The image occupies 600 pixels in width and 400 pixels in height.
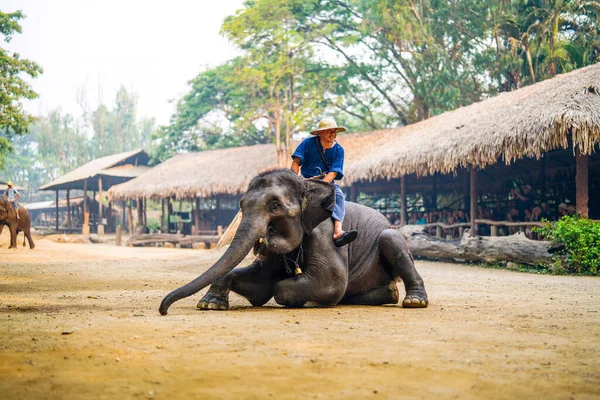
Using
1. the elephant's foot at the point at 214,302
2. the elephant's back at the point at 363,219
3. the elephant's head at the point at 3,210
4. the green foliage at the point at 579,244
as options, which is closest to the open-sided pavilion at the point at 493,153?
the green foliage at the point at 579,244

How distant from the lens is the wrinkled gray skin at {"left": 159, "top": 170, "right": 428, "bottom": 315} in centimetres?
562

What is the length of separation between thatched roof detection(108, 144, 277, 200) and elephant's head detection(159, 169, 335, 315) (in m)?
19.1

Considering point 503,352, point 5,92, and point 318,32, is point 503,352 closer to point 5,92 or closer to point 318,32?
point 5,92

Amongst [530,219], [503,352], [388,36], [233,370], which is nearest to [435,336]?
[503,352]

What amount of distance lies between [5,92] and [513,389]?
22.6m

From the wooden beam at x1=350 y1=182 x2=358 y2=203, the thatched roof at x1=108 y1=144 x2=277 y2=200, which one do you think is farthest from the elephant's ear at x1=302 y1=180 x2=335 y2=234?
the thatched roof at x1=108 y1=144 x2=277 y2=200

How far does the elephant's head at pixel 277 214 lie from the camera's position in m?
5.35

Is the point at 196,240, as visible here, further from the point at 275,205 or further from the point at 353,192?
the point at 275,205

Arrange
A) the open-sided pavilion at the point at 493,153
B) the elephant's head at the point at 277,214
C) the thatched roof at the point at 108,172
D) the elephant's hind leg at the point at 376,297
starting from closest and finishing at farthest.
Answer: the elephant's head at the point at 277,214 → the elephant's hind leg at the point at 376,297 → the open-sided pavilion at the point at 493,153 → the thatched roof at the point at 108,172

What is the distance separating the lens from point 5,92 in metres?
21.9

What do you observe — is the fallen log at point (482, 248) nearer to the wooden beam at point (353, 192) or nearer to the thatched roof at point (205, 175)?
the wooden beam at point (353, 192)

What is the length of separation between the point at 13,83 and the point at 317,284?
2019 cm

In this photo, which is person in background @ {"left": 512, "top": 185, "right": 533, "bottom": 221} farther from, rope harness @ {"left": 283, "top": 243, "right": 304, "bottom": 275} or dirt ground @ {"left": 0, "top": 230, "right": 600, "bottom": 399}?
rope harness @ {"left": 283, "top": 243, "right": 304, "bottom": 275}

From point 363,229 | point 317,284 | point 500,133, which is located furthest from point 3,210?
point 317,284
